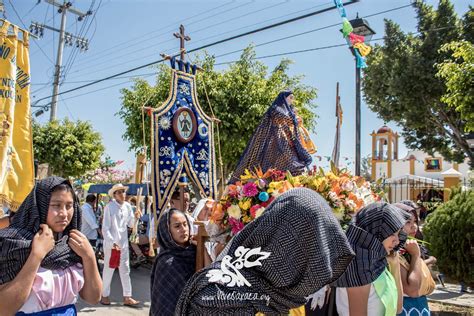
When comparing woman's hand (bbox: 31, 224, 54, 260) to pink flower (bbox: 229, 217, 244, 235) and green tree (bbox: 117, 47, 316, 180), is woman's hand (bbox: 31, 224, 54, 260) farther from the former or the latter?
green tree (bbox: 117, 47, 316, 180)

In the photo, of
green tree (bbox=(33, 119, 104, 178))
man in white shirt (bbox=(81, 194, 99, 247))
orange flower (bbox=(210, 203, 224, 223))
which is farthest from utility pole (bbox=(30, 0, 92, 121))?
orange flower (bbox=(210, 203, 224, 223))

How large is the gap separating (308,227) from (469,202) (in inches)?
236

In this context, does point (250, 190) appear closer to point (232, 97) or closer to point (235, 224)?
point (235, 224)

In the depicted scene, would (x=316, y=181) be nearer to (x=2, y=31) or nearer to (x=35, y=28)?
(x=2, y=31)

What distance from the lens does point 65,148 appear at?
1723 centimetres

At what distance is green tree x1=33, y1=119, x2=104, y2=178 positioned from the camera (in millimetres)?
17312

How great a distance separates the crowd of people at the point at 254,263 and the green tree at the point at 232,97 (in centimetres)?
866

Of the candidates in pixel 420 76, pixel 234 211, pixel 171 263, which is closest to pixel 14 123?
pixel 171 263

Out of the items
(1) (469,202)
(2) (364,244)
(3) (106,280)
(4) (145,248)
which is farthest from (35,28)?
(2) (364,244)

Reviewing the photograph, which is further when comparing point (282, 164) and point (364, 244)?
point (282, 164)

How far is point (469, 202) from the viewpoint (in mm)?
6613

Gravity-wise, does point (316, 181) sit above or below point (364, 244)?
above

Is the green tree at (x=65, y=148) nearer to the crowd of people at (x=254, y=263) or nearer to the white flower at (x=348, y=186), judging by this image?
the crowd of people at (x=254, y=263)

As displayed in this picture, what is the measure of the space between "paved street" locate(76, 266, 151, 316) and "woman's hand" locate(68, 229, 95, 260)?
4.03m
